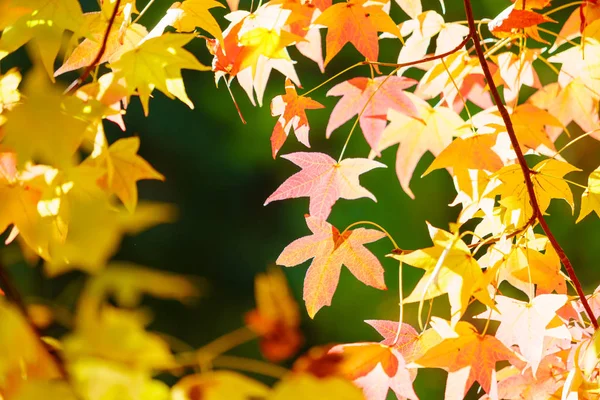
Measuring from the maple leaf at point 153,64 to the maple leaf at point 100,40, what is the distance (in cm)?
16

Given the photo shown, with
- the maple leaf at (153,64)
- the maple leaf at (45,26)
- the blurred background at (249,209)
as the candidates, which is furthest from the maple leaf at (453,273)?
the blurred background at (249,209)

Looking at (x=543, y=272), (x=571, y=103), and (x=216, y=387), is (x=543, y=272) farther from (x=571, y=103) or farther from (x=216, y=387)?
(x=216, y=387)

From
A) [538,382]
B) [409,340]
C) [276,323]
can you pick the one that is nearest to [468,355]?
[409,340]

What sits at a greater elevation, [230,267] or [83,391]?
[83,391]

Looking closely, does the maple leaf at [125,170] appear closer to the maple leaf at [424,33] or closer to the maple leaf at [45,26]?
the maple leaf at [45,26]

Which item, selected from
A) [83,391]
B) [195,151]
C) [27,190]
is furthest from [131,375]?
[195,151]

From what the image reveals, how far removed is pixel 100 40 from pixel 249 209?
2.47m

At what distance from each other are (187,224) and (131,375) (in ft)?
9.33

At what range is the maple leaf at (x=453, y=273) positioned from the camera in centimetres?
66

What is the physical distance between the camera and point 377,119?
35.3 inches

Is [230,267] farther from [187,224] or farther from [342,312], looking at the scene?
[342,312]

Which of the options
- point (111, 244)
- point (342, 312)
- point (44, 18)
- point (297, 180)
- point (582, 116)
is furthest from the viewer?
point (342, 312)

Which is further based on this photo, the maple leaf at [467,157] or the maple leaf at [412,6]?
the maple leaf at [412,6]

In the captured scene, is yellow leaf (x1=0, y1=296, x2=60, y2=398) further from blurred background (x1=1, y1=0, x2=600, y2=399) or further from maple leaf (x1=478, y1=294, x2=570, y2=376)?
blurred background (x1=1, y1=0, x2=600, y2=399)
